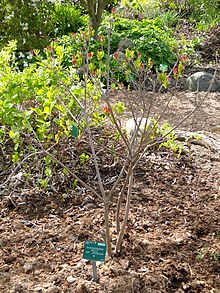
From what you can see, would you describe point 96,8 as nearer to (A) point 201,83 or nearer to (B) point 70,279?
(A) point 201,83

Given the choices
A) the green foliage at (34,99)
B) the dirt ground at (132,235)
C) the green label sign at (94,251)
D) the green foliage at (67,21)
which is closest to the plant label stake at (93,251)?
the green label sign at (94,251)

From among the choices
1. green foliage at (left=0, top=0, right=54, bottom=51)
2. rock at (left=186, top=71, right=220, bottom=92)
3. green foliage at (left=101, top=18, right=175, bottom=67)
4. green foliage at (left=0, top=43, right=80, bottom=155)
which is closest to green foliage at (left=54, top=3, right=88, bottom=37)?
green foliage at (left=101, top=18, right=175, bottom=67)

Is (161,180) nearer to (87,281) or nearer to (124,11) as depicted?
(87,281)

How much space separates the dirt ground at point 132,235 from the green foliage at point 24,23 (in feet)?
13.3

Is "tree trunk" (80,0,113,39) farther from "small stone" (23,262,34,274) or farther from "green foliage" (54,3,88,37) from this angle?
"small stone" (23,262,34,274)

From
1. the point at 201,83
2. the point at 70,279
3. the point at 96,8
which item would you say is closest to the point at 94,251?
the point at 70,279

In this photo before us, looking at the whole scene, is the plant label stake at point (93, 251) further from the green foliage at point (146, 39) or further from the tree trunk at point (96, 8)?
the tree trunk at point (96, 8)

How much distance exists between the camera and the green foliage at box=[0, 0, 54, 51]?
22.9 feet

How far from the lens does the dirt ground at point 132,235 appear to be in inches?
92.9

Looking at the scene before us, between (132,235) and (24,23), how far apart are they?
17.0 ft

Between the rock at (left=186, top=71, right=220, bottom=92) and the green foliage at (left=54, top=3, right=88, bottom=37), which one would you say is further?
the green foliage at (left=54, top=3, right=88, bottom=37)

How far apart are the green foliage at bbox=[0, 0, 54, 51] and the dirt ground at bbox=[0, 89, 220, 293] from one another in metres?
4.06

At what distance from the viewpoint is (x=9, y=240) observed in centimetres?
270

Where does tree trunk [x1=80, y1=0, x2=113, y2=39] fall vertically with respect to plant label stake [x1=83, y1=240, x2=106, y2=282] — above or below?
above
